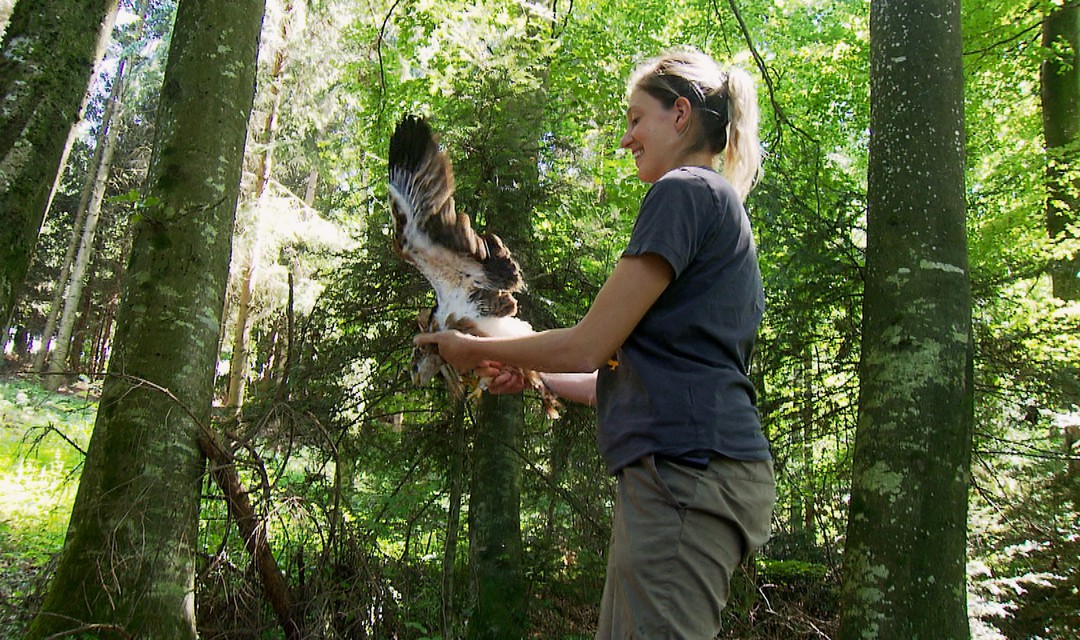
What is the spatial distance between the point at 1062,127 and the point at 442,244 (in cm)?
897

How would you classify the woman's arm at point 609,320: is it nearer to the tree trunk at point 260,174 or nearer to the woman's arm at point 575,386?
the woman's arm at point 575,386

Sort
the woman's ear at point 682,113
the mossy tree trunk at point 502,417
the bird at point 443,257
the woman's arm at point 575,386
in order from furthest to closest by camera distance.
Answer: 1. the mossy tree trunk at point 502,417
2. the bird at point 443,257
3. the woman's arm at point 575,386
4. the woman's ear at point 682,113

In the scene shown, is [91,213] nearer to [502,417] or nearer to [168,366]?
[502,417]

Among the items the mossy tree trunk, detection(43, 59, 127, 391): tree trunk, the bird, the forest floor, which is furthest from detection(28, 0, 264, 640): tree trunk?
detection(43, 59, 127, 391): tree trunk

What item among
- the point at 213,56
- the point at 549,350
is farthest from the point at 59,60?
the point at 549,350

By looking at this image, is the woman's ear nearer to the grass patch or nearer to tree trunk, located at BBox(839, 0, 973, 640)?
tree trunk, located at BBox(839, 0, 973, 640)

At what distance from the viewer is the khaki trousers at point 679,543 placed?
1553mm

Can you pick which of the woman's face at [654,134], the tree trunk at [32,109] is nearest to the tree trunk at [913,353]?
the woman's face at [654,134]

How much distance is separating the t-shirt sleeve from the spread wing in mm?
1100

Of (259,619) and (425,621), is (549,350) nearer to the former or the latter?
(259,619)

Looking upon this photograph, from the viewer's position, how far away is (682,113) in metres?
1.92

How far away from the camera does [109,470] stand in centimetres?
297

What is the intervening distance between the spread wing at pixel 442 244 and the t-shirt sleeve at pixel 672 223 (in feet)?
3.61

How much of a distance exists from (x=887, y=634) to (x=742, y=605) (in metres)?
2.11
